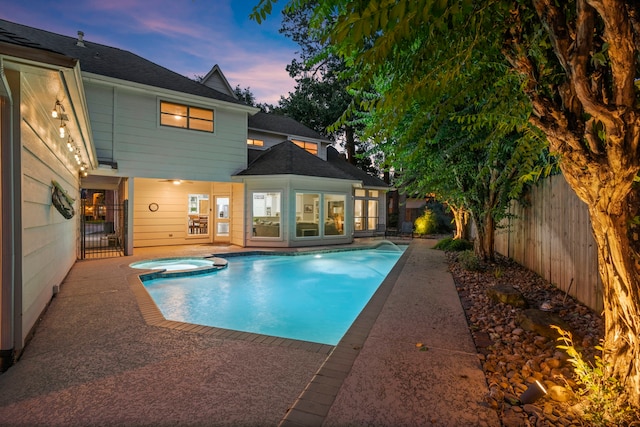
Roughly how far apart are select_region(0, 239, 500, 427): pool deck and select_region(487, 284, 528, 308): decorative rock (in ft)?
2.56

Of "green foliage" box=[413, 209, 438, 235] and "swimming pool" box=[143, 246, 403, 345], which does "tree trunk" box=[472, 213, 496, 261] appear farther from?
"green foliage" box=[413, 209, 438, 235]

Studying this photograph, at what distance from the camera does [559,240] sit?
5.39 metres

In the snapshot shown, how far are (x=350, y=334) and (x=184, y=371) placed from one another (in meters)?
1.78

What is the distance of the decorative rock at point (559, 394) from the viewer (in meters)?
2.29

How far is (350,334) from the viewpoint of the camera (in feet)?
12.1

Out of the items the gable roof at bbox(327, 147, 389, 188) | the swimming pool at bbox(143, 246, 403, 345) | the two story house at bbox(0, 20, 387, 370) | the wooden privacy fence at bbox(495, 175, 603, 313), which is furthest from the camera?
the gable roof at bbox(327, 147, 389, 188)

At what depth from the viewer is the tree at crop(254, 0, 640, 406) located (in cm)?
169

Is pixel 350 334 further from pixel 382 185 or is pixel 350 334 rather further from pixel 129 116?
pixel 382 185

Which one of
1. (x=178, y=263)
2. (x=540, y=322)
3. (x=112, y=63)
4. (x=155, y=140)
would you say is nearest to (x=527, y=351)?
(x=540, y=322)

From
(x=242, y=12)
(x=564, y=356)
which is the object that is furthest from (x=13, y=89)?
(x=242, y=12)

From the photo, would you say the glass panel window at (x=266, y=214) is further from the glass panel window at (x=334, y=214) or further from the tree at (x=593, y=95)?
the tree at (x=593, y=95)

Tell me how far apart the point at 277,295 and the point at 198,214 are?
760 cm

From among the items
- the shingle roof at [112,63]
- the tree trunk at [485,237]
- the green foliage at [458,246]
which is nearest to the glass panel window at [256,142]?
the shingle roof at [112,63]

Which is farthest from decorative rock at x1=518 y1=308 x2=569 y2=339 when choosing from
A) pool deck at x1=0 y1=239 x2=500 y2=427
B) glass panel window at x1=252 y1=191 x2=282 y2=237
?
glass panel window at x1=252 y1=191 x2=282 y2=237
